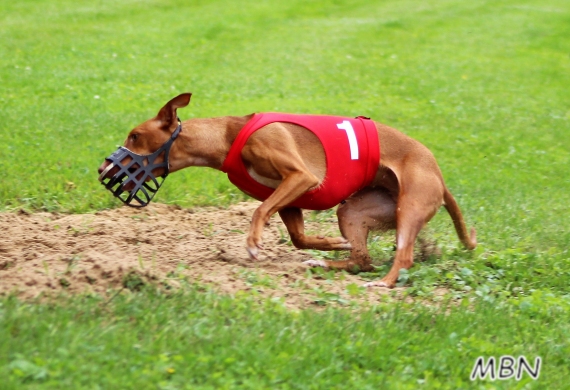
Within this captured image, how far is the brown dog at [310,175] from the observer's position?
6.59m

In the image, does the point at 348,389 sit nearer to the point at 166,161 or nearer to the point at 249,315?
the point at 249,315

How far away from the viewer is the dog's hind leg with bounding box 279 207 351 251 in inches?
279

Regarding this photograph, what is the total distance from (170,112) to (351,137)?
1.53 metres

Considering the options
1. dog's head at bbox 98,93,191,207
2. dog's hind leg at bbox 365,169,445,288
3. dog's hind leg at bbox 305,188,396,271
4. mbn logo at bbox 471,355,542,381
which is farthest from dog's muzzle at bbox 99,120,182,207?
mbn logo at bbox 471,355,542,381

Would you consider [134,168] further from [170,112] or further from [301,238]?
[301,238]

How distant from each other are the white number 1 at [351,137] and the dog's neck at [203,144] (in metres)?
0.85

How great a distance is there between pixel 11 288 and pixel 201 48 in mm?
14532

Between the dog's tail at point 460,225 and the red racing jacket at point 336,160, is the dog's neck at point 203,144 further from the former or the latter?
the dog's tail at point 460,225

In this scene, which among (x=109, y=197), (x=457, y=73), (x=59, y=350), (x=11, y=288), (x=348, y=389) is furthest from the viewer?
(x=457, y=73)

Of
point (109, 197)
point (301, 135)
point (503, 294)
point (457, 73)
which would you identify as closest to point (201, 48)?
point (457, 73)

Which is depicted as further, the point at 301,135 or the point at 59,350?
the point at 301,135

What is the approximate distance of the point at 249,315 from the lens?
5102 mm

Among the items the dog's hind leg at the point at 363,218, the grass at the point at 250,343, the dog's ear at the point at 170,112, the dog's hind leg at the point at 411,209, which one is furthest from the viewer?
the dog's hind leg at the point at 363,218

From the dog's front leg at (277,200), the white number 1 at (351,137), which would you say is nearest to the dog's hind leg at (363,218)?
the white number 1 at (351,137)
